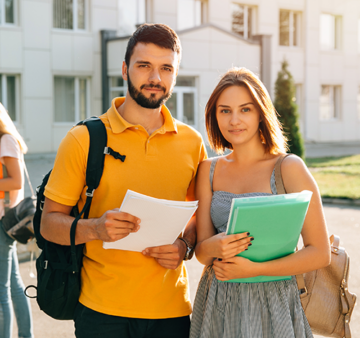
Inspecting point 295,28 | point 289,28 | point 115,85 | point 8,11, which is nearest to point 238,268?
point 115,85

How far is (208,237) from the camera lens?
7.21 ft

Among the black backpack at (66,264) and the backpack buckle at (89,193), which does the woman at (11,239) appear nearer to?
the black backpack at (66,264)

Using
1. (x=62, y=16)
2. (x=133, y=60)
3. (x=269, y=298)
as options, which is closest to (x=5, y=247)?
(x=133, y=60)

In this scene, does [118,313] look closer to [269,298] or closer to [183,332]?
[183,332]

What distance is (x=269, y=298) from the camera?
204 centimetres

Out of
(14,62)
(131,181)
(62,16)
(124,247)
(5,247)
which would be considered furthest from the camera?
(62,16)

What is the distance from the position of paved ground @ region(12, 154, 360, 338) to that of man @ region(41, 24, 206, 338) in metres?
1.89

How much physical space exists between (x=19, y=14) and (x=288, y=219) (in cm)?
1880

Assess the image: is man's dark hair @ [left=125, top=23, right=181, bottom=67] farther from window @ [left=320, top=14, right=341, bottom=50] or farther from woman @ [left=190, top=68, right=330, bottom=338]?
window @ [left=320, top=14, right=341, bottom=50]

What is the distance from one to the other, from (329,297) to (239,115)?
941mm

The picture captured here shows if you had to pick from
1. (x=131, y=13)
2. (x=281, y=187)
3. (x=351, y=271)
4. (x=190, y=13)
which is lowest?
(x=351, y=271)

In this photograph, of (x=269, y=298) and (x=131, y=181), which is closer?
(x=269, y=298)

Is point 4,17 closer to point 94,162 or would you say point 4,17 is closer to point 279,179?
point 94,162

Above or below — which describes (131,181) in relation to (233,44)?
below
